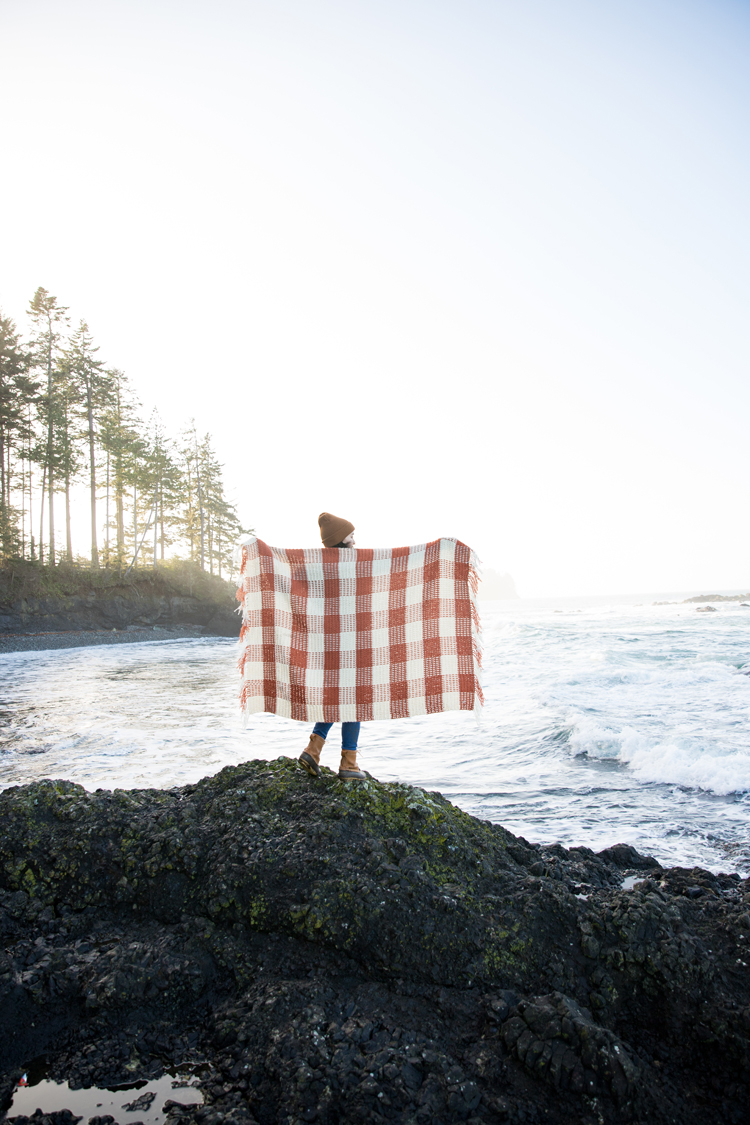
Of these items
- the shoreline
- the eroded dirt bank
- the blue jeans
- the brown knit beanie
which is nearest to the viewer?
the eroded dirt bank

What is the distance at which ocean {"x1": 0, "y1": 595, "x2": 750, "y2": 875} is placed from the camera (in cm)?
512

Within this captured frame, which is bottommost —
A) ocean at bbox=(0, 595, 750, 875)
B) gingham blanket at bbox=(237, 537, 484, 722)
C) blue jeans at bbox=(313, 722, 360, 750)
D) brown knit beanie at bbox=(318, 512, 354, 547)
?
ocean at bbox=(0, 595, 750, 875)

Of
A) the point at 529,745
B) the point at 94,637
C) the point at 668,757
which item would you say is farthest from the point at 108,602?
the point at 668,757

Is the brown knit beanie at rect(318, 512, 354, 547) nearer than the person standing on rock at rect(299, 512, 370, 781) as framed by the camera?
No

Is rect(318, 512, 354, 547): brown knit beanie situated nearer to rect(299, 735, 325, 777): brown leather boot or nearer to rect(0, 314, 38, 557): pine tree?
rect(299, 735, 325, 777): brown leather boot

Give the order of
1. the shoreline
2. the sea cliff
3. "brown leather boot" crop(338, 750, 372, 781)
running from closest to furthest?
1. "brown leather boot" crop(338, 750, 372, 781)
2. the shoreline
3. the sea cliff

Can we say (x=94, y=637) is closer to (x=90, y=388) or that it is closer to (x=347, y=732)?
(x=90, y=388)

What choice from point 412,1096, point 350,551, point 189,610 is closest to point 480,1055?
point 412,1096

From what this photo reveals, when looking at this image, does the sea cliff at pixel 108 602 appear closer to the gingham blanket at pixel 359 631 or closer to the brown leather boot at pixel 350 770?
the gingham blanket at pixel 359 631

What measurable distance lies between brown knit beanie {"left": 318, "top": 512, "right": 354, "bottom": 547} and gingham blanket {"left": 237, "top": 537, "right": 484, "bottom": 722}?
0.09 meters

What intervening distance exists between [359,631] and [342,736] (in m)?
0.74

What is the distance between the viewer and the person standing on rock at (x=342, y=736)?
142 inches

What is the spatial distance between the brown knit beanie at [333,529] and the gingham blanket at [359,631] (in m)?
0.09

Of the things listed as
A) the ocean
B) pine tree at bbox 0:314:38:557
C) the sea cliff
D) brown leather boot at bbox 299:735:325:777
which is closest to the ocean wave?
the ocean
